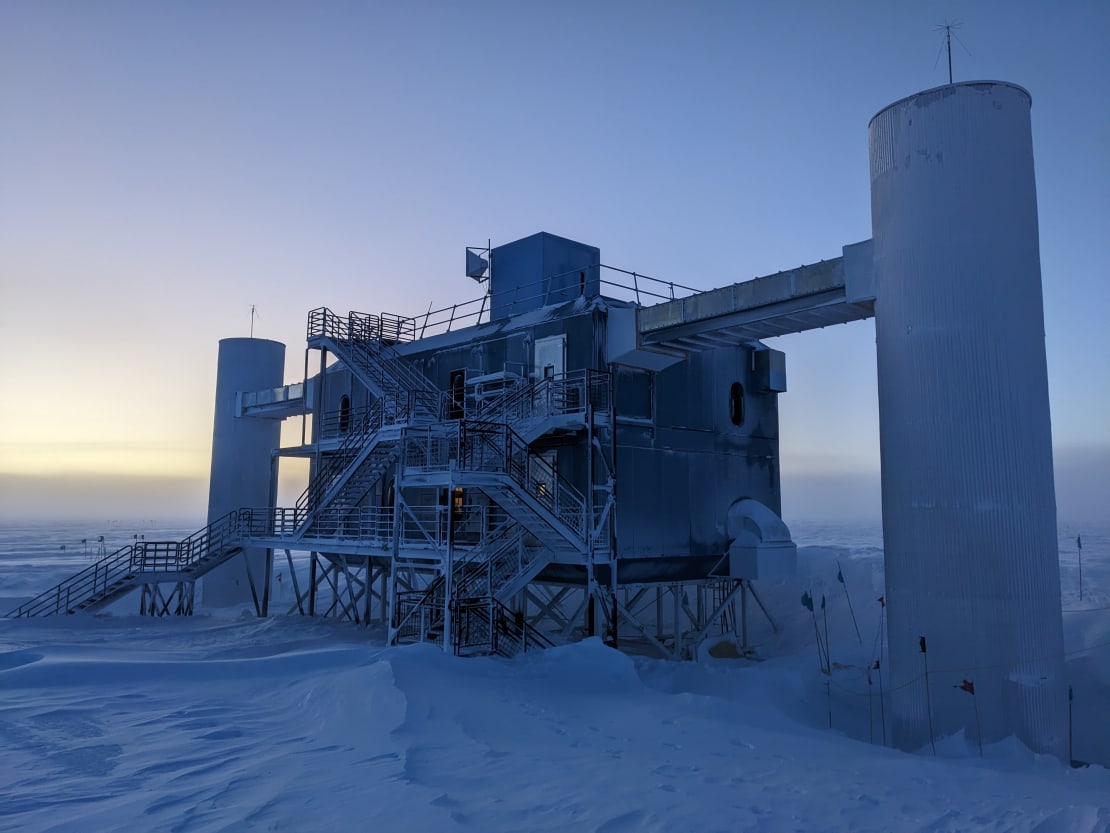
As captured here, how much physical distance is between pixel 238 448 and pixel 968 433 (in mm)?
31824

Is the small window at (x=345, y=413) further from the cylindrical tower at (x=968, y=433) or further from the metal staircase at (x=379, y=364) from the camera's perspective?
the cylindrical tower at (x=968, y=433)

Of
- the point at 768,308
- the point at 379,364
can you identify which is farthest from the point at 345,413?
the point at 768,308

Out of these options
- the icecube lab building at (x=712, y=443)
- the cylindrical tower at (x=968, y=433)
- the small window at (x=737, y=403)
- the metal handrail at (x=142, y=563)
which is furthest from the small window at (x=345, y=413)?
the cylindrical tower at (x=968, y=433)

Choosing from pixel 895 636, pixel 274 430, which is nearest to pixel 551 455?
pixel 895 636

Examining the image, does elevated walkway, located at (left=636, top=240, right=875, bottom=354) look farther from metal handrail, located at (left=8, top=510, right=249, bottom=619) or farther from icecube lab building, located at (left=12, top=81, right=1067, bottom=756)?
metal handrail, located at (left=8, top=510, right=249, bottom=619)

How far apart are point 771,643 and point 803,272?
1703 cm

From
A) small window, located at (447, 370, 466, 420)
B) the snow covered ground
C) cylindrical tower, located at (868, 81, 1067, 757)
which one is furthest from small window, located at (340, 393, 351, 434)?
cylindrical tower, located at (868, 81, 1067, 757)

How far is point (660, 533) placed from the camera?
82.0 ft

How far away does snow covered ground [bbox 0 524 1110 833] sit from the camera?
321 inches

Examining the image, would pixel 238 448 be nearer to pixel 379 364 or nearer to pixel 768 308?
pixel 379 364

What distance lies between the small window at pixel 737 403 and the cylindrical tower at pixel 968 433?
10.9 m

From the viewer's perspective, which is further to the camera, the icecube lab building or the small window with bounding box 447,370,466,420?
the small window with bounding box 447,370,466,420

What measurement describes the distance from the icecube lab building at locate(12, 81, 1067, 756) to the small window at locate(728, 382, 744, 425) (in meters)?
0.11

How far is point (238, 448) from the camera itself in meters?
37.9
